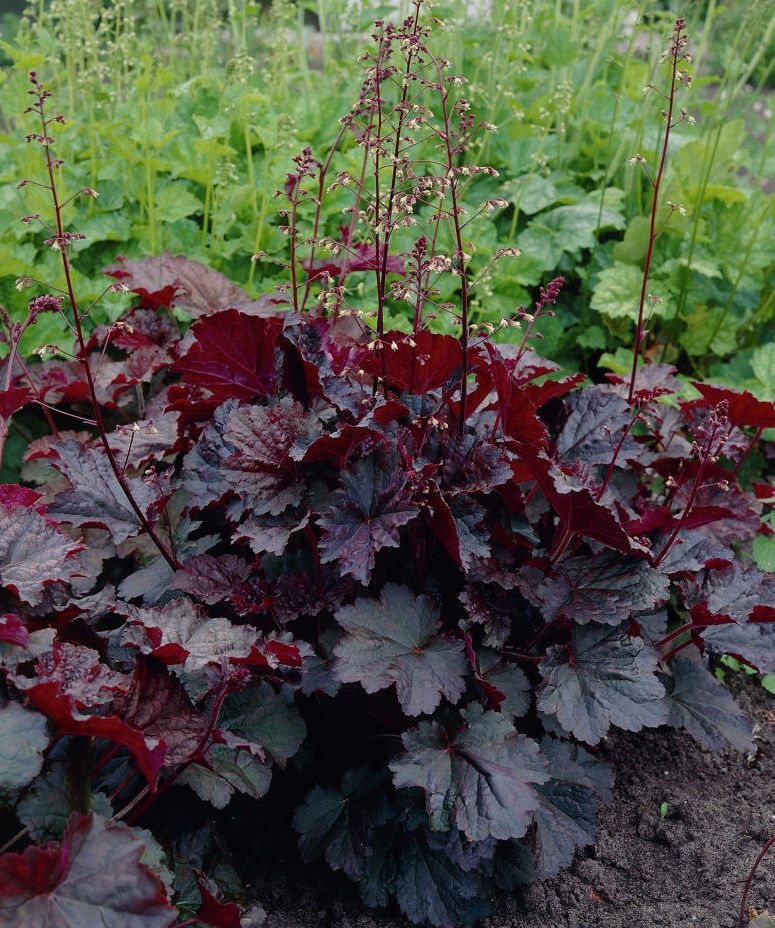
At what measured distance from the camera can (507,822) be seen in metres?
1.48

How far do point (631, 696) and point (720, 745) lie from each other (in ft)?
1.32

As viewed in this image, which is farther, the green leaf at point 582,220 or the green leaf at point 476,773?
the green leaf at point 582,220

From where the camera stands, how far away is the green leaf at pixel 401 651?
157 centimetres

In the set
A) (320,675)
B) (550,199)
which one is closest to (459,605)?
(320,675)

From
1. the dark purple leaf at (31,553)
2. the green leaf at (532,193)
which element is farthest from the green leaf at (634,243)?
the dark purple leaf at (31,553)

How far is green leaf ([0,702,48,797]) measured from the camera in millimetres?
1234

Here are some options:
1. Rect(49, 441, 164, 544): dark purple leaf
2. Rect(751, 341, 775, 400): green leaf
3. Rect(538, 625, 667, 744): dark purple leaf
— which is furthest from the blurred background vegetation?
Rect(538, 625, 667, 744): dark purple leaf

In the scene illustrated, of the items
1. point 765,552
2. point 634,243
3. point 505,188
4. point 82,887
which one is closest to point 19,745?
point 82,887

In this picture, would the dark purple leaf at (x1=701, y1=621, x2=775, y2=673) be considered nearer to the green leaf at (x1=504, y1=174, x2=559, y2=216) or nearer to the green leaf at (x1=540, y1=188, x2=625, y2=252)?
the green leaf at (x1=540, y1=188, x2=625, y2=252)

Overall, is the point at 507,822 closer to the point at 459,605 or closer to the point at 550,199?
the point at 459,605

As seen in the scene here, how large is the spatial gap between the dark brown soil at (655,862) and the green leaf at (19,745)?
0.75 m

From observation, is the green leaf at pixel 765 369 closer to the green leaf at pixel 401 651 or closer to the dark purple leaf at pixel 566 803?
the dark purple leaf at pixel 566 803

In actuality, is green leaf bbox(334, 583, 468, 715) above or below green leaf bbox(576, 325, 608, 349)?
above

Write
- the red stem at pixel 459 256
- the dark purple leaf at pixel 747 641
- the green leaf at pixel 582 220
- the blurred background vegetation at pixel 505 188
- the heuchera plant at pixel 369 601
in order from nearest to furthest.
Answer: the heuchera plant at pixel 369 601, the red stem at pixel 459 256, the dark purple leaf at pixel 747 641, the blurred background vegetation at pixel 505 188, the green leaf at pixel 582 220
